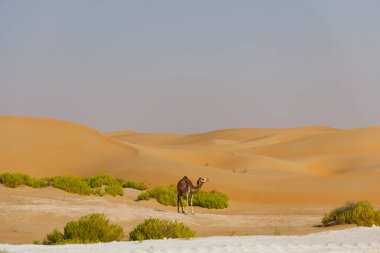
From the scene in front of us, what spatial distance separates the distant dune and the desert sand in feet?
0.18

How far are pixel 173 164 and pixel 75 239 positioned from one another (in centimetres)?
2780

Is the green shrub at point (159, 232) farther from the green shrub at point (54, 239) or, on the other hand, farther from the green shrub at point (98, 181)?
the green shrub at point (98, 181)

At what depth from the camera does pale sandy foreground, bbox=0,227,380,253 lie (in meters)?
13.3

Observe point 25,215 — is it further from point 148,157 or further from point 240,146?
point 240,146

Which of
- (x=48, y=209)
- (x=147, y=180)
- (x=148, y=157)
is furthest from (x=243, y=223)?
(x=148, y=157)

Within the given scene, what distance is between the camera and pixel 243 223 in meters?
22.1

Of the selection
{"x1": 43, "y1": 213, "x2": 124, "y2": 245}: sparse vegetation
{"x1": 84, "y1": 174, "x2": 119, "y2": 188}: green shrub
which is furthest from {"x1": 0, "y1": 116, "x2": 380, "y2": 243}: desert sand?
{"x1": 43, "y1": 213, "x2": 124, "y2": 245}: sparse vegetation

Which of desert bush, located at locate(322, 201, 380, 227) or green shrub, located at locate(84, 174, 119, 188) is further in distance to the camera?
green shrub, located at locate(84, 174, 119, 188)

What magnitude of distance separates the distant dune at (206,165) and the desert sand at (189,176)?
55 mm

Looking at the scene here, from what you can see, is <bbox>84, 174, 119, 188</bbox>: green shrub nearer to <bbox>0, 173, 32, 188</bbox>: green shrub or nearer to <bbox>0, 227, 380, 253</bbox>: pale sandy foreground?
<bbox>0, 173, 32, 188</bbox>: green shrub

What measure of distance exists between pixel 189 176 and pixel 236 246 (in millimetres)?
26940

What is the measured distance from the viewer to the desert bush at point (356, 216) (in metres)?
19.7

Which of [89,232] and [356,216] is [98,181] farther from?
[89,232]

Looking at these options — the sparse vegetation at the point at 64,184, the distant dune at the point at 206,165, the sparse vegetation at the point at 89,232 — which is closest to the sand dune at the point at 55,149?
the distant dune at the point at 206,165
